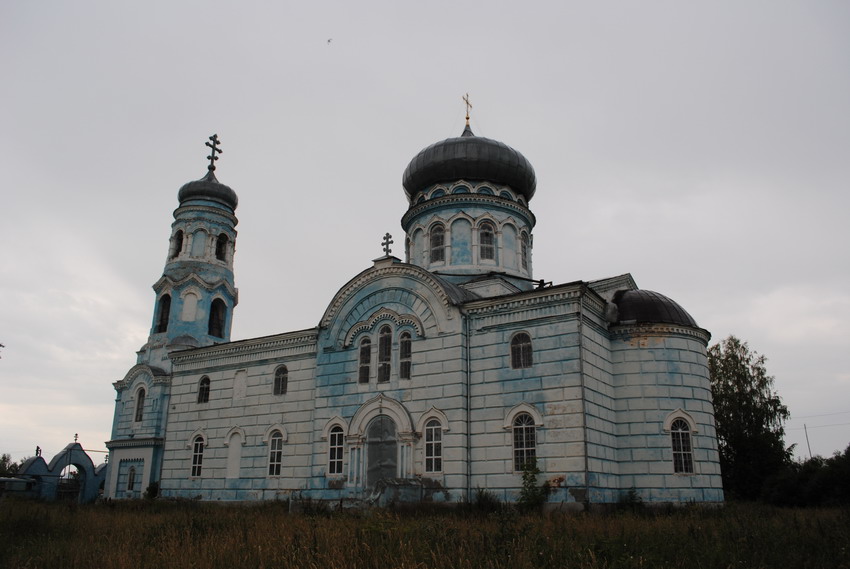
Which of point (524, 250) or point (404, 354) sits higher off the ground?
point (524, 250)

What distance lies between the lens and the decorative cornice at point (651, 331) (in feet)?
64.5

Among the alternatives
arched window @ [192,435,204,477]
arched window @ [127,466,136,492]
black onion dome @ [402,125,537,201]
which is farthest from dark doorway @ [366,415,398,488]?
arched window @ [127,466,136,492]

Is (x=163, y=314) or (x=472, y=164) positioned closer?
(x=472, y=164)

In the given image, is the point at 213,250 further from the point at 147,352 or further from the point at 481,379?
the point at 481,379

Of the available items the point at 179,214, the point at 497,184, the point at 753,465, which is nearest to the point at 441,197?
the point at 497,184

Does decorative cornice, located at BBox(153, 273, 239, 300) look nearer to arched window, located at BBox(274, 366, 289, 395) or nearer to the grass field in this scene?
arched window, located at BBox(274, 366, 289, 395)

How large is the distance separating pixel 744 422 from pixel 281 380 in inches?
847

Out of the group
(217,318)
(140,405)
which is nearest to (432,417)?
(217,318)

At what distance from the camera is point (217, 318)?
29.9 metres

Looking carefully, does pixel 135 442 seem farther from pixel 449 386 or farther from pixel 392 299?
pixel 449 386

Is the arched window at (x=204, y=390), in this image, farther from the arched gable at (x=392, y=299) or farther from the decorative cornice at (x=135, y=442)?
the arched gable at (x=392, y=299)

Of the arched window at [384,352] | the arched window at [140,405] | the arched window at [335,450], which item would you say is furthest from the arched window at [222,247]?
the arched window at [335,450]

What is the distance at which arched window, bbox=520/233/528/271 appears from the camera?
24.9m

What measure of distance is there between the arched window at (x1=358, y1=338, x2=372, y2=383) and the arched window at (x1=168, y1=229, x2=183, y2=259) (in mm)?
12649
